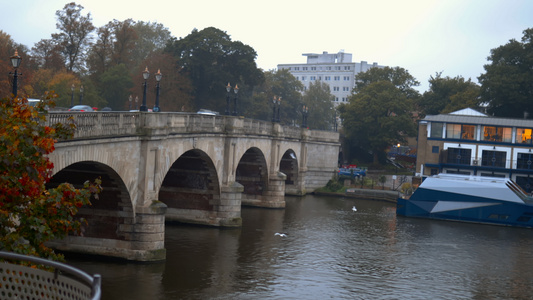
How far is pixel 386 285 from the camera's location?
30031 mm

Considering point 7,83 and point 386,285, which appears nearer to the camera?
point 386,285

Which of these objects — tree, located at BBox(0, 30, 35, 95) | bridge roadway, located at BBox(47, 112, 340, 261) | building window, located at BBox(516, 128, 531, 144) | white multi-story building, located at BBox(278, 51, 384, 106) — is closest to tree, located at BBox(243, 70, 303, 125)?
white multi-story building, located at BBox(278, 51, 384, 106)

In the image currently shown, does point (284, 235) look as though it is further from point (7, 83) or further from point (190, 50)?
point (190, 50)

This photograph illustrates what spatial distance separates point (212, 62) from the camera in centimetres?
8094

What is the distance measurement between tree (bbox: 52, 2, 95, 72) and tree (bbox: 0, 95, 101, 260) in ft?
219

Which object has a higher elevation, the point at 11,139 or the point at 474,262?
the point at 11,139

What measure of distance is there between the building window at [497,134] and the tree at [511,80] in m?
13.2

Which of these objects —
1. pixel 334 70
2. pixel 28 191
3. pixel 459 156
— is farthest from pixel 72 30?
pixel 334 70

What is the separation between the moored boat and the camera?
52.7 metres

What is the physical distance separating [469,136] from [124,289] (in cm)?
4882

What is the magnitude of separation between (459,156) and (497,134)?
14.7 feet

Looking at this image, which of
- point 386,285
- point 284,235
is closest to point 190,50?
point 284,235

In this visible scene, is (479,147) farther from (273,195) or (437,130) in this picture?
(273,195)

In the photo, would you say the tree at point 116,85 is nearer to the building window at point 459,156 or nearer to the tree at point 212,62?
the tree at point 212,62
